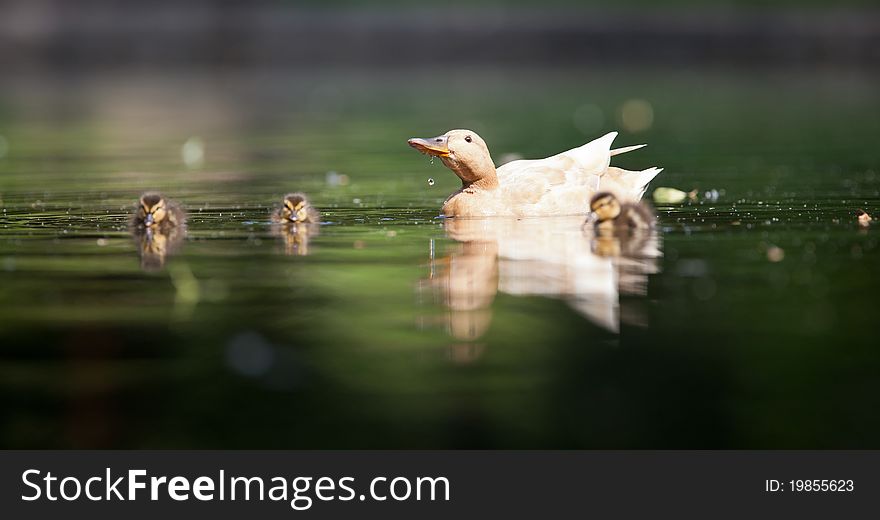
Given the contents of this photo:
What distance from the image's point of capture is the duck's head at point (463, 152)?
11039mm

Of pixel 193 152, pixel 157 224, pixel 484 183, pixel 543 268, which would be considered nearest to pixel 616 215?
pixel 484 183

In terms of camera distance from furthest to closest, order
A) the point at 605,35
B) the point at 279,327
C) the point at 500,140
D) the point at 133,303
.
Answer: the point at 605,35 → the point at 500,140 → the point at 133,303 → the point at 279,327

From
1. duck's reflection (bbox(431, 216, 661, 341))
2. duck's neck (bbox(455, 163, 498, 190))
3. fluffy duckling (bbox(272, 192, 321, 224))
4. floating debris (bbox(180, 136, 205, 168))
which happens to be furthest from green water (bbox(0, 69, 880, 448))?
floating debris (bbox(180, 136, 205, 168))

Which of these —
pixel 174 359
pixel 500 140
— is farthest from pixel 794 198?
pixel 500 140

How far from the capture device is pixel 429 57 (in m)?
48.0

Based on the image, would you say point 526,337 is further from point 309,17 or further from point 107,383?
point 309,17

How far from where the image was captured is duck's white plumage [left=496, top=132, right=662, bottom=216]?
11305mm

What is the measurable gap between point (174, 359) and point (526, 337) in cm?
158

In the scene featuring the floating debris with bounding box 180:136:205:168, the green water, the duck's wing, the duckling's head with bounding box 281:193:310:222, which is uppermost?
the floating debris with bounding box 180:136:205:168

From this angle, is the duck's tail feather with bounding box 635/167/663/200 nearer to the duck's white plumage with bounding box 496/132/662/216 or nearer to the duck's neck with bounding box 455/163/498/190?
the duck's white plumage with bounding box 496/132/662/216

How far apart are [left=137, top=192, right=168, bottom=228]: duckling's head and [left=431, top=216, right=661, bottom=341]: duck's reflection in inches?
80.4

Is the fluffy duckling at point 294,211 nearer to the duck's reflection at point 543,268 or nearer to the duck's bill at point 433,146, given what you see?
the duck's bill at point 433,146

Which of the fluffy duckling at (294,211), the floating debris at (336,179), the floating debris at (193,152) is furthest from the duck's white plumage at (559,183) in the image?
the floating debris at (193,152)

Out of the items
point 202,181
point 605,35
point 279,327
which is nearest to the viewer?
point 279,327
